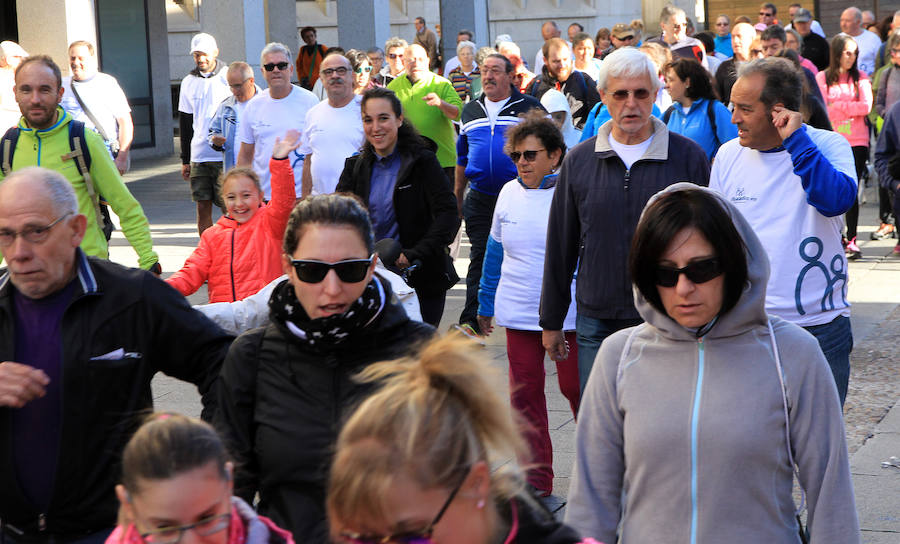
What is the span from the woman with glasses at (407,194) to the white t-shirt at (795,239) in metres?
2.39

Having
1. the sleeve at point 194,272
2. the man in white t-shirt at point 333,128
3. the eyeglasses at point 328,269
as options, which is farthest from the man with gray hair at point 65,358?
the man in white t-shirt at point 333,128

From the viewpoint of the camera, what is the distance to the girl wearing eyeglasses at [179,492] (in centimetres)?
269

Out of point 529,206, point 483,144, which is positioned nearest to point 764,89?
point 529,206

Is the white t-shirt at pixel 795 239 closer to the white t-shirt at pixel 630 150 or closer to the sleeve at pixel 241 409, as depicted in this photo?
the white t-shirt at pixel 630 150

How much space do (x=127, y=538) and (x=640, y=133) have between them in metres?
3.25

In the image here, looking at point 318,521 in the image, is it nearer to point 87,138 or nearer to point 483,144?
point 87,138

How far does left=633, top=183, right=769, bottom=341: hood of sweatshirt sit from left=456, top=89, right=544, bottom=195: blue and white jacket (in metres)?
6.34

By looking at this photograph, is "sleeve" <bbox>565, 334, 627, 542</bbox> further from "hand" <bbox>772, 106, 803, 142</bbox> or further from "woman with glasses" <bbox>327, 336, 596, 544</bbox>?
"hand" <bbox>772, 106, 803, 142</bbox>

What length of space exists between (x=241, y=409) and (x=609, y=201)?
235cm

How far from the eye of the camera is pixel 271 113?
1034 cm

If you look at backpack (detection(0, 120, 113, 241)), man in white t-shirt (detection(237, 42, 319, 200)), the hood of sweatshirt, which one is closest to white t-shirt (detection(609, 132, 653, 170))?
the hood of sweatshirt

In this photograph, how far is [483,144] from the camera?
10031mm

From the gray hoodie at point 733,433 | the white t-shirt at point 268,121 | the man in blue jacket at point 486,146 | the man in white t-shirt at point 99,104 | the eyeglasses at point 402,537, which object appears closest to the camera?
the eyeglasses at point 402,537

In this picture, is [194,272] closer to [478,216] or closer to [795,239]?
[795,239]
